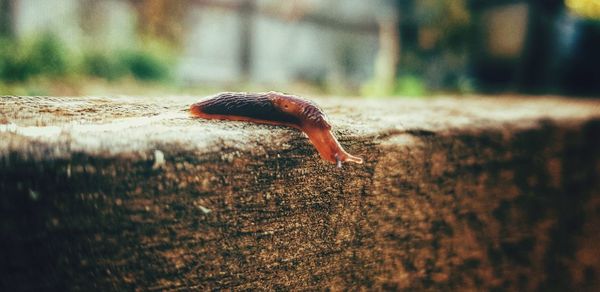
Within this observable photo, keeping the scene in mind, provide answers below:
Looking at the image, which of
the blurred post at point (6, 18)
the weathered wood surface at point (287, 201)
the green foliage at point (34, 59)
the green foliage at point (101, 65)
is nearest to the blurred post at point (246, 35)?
the green foliage at point (101, 65)

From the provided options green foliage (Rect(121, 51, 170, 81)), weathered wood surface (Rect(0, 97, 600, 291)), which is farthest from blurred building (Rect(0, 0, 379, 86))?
weathered wood surface (Rect(0, 97, 600, 291))

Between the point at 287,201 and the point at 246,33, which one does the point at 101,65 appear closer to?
the point at 246,33

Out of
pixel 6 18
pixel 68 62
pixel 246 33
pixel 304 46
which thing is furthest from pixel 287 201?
pixel 304 46

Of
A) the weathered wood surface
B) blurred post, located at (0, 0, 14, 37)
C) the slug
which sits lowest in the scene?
the weathered wood surface

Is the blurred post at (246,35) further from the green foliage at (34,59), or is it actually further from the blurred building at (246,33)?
the green foliage at (34,59)

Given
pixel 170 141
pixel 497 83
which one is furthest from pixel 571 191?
pixel 497 83

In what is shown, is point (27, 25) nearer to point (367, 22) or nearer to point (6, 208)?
point (6, 208)

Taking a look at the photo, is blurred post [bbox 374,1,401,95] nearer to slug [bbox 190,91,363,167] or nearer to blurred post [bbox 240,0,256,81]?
blurred post [bbox 240,0,256,81]
